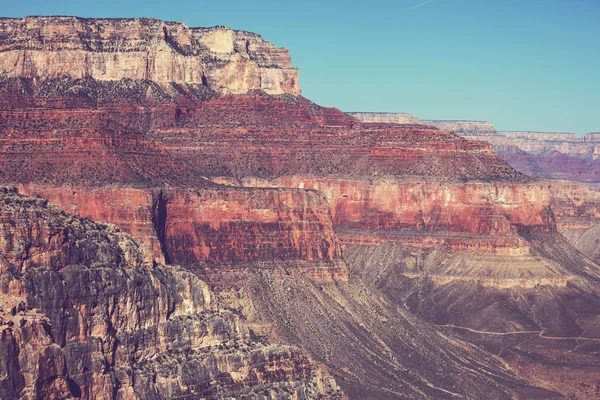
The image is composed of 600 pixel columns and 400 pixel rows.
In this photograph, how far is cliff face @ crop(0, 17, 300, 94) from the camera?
15912cm

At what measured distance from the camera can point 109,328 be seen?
65.9 metres

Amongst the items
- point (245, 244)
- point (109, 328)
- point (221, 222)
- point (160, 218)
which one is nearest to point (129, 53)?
point (245, 244)

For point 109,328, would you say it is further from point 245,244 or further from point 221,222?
point 245,244

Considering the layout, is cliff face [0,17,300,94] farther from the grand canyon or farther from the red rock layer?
the red rock layer

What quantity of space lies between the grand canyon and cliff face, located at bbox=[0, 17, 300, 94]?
21cm

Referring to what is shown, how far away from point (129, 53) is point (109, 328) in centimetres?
10055

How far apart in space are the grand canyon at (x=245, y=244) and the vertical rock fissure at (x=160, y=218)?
0.20 meters

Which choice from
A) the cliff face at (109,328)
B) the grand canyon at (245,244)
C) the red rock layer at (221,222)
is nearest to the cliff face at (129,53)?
the grand canyon at (245,244)

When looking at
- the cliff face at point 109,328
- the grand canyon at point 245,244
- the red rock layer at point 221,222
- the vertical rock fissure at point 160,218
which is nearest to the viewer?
the cliff face at point 109,328

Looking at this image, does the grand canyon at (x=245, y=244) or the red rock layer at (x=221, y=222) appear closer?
the grand canyon at (x=245, y=244)

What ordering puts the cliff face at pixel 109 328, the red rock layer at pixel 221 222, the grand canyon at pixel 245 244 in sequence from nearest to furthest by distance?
the cliff face at pixel 109 328, the grand canyon at pixel 245 244, the red rock layer at pixel 221 222

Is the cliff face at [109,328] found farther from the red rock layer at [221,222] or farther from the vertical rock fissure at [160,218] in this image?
the vertical rock fissure at [160,218]

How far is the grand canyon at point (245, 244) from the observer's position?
66.0 meters

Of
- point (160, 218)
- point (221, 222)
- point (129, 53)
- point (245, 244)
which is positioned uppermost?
point (129, 53)
